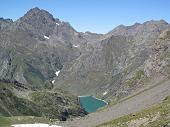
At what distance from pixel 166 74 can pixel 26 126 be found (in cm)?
7219

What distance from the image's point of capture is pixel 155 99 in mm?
159875

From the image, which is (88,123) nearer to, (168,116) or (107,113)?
(107,113)

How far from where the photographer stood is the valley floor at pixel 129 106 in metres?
152

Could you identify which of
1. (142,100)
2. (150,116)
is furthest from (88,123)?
(150,116)

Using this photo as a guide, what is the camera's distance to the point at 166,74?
197 meters

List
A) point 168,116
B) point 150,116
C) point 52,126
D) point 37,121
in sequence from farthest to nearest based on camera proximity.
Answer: point 37,121 < point 52,126 < point 150,116 < point 168,116

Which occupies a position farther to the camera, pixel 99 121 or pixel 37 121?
pixel 37 121

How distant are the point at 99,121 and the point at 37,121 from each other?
97.9 feet

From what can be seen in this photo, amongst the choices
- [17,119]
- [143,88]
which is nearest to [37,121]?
[17,119]

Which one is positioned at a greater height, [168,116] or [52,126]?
[52,126]

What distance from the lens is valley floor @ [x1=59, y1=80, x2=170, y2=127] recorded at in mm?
152337

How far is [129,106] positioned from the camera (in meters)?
165

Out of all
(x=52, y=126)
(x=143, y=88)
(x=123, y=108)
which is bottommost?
(x=52, y=126)

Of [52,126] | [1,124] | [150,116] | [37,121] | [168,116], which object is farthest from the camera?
[37,121]
